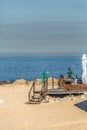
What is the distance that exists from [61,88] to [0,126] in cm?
1253

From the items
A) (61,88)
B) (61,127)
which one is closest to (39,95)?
(61,88)

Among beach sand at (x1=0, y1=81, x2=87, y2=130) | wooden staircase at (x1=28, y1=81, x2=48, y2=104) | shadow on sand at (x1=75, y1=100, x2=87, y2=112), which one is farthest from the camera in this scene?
wooden staircase at (x1=28, y1=81, x2=48, y2=104)

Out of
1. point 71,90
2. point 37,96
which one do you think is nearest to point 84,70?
point 71,90

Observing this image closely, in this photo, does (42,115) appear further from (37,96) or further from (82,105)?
(37,96)

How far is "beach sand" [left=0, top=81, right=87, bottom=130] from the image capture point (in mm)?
24625

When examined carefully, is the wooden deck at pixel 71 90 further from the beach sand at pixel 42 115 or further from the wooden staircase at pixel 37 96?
the beach sand at pixel 42 115

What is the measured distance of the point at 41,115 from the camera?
27.6m

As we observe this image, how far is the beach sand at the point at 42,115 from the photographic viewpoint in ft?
80.8

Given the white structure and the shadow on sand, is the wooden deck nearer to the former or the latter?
the white structure

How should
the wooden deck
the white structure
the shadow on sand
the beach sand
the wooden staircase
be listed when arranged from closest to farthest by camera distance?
the beach sand
the shadow on sand
the wooden staircase
the wooden deck
the white structure

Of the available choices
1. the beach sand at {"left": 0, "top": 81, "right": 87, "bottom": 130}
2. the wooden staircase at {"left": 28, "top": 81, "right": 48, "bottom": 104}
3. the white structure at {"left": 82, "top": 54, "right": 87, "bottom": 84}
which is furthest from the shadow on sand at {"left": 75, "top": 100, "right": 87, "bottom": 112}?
the white structure at {"left": 82, "top": 54, "right": 87, "bottom": 84}

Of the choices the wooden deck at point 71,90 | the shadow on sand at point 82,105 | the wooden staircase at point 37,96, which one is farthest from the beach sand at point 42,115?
the wooden deck at point 71,90

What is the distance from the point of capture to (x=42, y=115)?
27562 mm

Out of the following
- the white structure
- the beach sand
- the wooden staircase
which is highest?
the white structure
